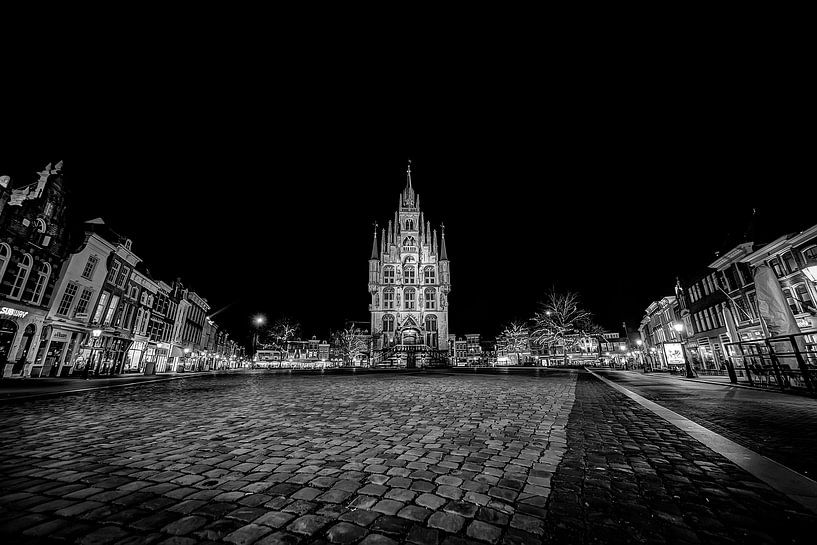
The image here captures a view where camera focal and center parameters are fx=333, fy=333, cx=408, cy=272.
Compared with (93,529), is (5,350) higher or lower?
higher

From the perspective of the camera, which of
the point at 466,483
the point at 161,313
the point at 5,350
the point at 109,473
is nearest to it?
the point at 466,483

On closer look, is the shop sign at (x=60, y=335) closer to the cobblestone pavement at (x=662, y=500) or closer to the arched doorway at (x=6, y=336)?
the arched doorway at (x=6, y=336)

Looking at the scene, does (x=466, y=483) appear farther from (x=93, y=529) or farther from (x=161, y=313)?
(x=161, y=313)

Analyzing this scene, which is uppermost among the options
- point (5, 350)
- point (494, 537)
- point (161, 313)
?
point (161, 313)

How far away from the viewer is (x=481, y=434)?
4.81 m

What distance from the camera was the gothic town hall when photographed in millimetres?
69250

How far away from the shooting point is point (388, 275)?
76.4m

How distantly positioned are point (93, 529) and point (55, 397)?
36.9 feet

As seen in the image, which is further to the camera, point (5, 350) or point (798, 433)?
point (5, 350)

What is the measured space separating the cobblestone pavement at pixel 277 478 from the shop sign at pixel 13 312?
19.3 m

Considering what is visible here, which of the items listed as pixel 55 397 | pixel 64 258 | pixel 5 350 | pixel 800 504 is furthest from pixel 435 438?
pixel 64 258

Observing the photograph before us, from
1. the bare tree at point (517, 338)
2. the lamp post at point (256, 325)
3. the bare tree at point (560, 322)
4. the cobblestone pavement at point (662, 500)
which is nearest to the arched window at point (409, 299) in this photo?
the bare tree at point (517, 338)

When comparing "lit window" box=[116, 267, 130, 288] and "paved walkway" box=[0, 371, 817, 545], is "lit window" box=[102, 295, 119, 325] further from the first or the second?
"paved walkway" box=[0, 371, 817, 545]

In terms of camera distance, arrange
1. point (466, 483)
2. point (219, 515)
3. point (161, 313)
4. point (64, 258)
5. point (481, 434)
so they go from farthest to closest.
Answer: point (161, 313) → point (64, 258) → point (481, 434) → point (466, 483) → point (219, 515)
